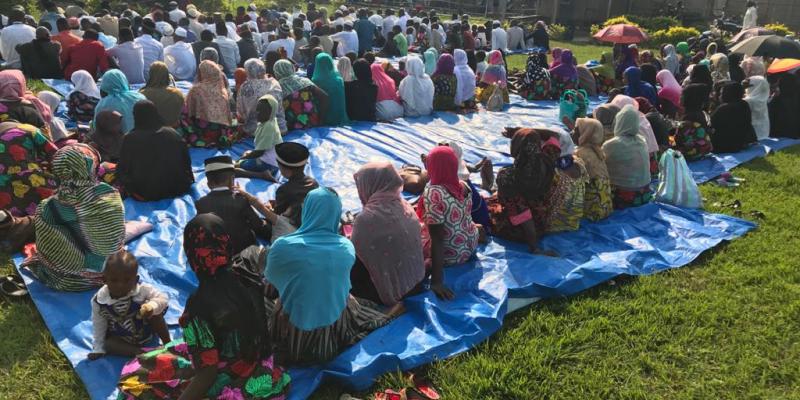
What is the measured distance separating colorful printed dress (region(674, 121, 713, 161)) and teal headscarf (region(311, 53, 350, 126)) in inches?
182

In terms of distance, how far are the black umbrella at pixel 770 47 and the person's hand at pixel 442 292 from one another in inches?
374

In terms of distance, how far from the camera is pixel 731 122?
7660 mm

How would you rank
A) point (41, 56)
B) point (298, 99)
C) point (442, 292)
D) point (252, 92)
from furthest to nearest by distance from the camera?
point (41, 56) < point (298, 99) < point (252, 92) < point (442, 292)

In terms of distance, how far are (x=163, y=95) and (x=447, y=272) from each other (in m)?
4.30

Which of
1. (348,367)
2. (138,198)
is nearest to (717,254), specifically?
(348,367)

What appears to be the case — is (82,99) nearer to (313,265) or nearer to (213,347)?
(313,265)

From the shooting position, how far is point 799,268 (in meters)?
4.66

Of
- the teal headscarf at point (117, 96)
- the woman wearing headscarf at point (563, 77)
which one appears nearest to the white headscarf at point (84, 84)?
the teal headscarf at point (117, 96)

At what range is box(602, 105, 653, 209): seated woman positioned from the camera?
5727mm

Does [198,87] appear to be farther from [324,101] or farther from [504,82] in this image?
[504,82]

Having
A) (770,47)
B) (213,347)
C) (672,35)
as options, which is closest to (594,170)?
(213,347)

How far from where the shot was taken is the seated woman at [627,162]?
5.73m

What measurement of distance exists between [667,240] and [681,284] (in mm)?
816

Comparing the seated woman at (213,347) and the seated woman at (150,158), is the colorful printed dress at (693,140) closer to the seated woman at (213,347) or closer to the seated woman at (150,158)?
the seated woman at (150,158)
